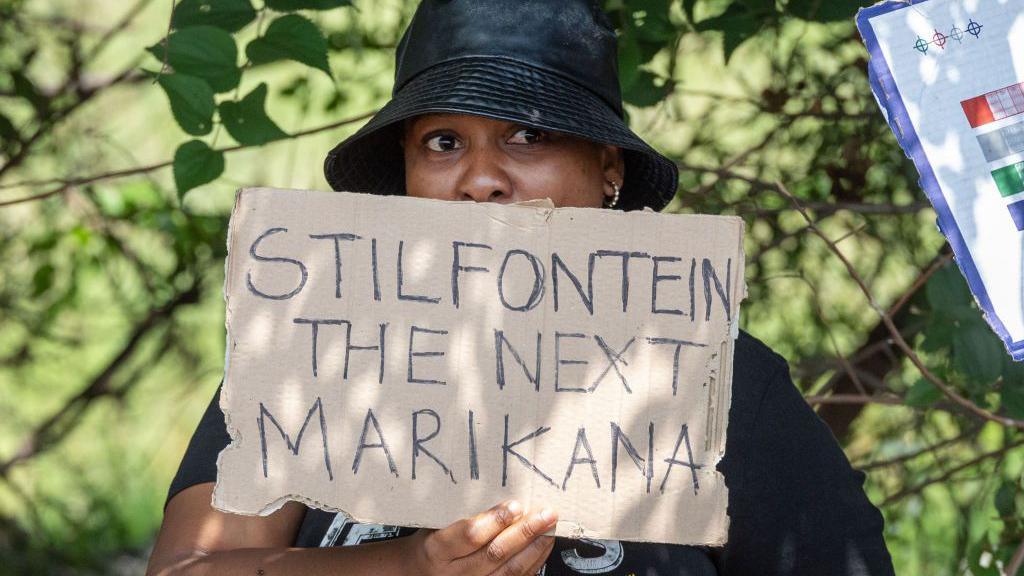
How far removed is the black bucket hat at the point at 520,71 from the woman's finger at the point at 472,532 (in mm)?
526

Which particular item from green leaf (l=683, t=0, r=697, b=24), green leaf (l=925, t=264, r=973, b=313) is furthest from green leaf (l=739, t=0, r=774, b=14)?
green leaf (l=925, t=264, r=973, b=313)

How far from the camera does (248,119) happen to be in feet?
6.91

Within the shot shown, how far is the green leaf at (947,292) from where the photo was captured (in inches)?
83.5

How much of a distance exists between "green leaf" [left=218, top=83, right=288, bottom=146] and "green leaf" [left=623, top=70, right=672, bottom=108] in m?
0.69

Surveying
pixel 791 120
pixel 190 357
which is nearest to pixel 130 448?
pixel 190 357

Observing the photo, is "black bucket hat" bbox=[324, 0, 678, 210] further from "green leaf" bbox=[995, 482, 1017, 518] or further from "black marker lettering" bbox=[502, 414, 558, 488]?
"green leaf" bbox=[995, 482, 1017, 518]

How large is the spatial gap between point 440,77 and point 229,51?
46cm

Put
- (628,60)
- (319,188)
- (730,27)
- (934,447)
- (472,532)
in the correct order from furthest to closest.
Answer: (319,188), (934,447), (730,27), (628,60), (472,532)

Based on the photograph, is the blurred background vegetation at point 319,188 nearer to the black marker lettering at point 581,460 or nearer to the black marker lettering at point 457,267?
the black marker lettering at point 457,267

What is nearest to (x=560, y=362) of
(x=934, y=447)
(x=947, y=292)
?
(x=947, y=292)

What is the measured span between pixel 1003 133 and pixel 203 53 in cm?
122

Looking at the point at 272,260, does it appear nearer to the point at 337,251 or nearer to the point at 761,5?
the point at 337,251

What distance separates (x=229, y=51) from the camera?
199cm

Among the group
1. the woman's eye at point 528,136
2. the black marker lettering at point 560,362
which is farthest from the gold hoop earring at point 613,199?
the black marker lettering at point 560,362
